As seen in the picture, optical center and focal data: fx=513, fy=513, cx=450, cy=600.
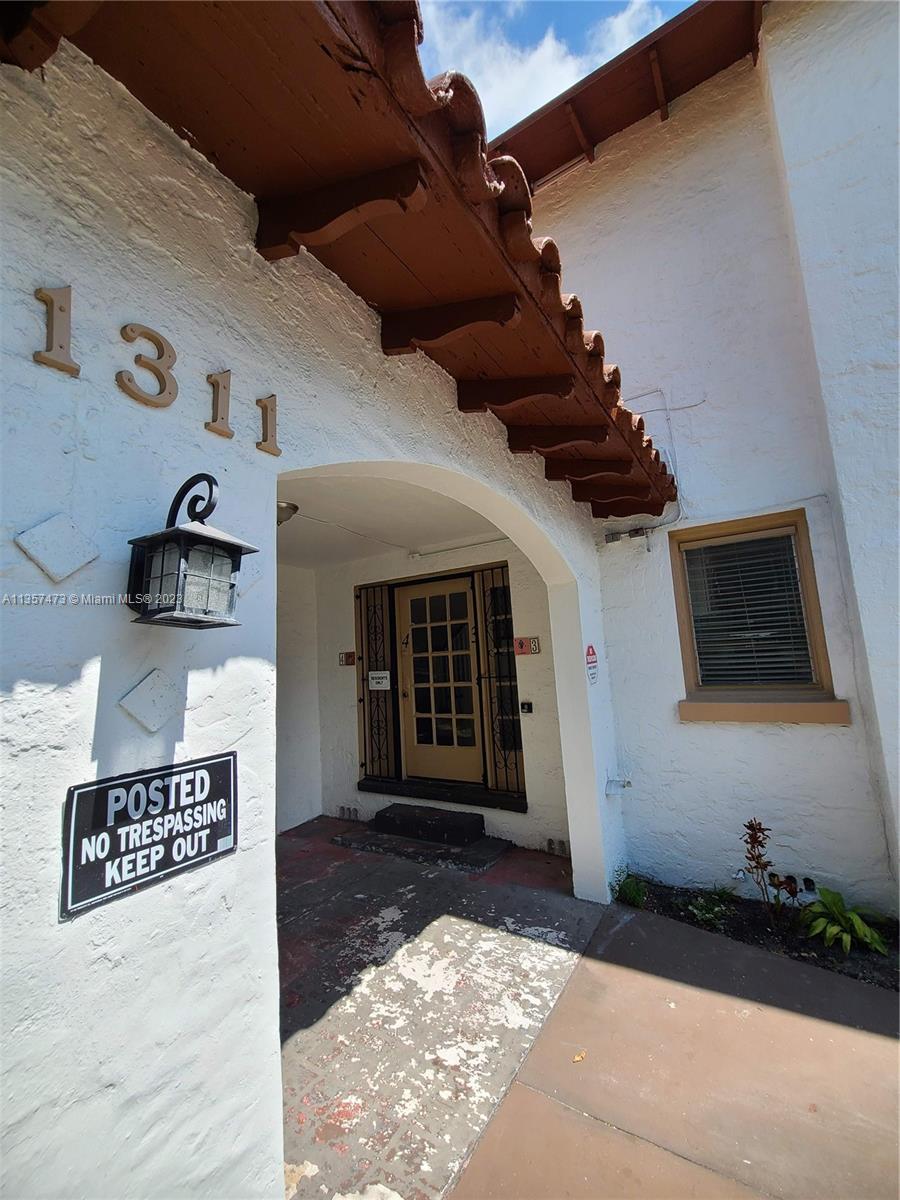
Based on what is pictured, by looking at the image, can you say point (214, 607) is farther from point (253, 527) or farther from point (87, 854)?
point (87, 854)

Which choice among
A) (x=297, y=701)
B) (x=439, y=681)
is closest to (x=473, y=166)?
(x=439, y=681)

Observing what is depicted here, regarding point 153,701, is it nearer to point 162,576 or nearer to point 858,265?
point 162,576

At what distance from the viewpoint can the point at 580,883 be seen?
391cm

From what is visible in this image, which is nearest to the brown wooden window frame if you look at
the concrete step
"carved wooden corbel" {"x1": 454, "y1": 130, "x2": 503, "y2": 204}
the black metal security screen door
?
the black metal security screen door

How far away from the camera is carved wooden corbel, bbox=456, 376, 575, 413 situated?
232 centimetres

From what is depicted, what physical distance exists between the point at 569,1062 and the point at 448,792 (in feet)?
9.92

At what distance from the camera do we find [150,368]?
50.8 inches

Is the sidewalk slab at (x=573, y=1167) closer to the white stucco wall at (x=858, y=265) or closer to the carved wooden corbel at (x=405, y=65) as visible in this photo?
the white stucco wall at (x=858, y=265)

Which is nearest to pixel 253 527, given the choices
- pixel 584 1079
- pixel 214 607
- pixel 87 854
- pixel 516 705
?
pixel 214 607

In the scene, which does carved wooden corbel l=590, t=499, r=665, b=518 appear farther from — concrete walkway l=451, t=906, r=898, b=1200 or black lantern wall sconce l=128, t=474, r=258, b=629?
black lantern wall sconce l=128, t=474, r=258, b=629

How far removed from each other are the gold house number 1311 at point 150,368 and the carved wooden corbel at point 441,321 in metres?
0.71

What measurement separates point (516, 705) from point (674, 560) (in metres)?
2.08

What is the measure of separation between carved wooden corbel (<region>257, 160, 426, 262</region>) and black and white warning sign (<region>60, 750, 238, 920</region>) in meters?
1.47

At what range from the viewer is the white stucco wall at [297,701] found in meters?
5.99
